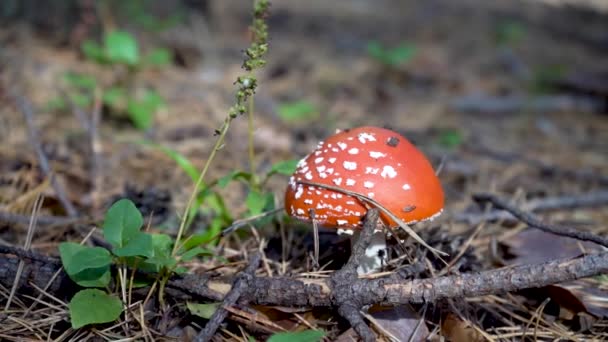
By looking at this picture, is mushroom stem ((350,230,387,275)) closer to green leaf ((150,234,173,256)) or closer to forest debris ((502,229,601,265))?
forest debris ((502,229,601,265))

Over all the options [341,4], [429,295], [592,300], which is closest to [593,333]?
[592,300]

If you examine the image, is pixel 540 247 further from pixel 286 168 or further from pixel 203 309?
pixel 203 309

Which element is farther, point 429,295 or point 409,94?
point 409,94

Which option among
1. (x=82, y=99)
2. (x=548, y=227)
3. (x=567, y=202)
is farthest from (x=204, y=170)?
(x=82, y=99)

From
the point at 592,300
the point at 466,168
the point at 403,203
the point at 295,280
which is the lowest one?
the point at 466,168

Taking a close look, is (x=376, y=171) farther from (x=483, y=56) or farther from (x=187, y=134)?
(x=483, y=56)

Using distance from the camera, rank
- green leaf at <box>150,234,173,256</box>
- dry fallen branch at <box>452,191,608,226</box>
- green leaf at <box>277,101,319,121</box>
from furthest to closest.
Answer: green leaf at <box>277,101,319,121</box>, dry fallen branch at <box>452,191,608,226</box>, green leaf at <box>150,234,173,256</box>

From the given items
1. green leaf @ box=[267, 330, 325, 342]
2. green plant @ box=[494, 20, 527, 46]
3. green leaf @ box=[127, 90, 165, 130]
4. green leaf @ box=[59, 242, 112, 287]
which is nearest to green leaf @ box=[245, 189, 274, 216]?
green leaf @ box=[59, 242, 112, 287]

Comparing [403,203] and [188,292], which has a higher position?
[403,203]
